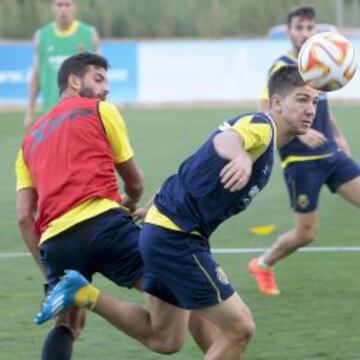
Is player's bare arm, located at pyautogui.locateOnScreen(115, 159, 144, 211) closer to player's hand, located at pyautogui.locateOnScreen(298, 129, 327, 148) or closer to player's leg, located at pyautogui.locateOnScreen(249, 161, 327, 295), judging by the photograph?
player's hand, located at pyautogui.locateOnScreen(298, 129, 327, 148)

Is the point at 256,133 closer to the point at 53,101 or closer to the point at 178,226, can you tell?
the point at 178,226

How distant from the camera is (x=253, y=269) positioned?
984 centimetres

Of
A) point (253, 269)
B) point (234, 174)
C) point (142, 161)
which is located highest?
point (234, 174)

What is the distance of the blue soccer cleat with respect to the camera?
6773mm

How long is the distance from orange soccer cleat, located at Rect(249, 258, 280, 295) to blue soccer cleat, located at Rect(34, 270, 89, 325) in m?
3.04

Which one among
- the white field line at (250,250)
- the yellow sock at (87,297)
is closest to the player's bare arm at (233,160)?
the yellow sock at (87,297)

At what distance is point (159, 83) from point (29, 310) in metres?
21.0

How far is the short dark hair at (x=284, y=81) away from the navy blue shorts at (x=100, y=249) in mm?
1073

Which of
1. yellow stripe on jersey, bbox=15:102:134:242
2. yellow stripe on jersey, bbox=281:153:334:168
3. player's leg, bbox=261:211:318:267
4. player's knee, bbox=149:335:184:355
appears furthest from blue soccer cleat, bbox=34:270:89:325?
yellow stripe on jersey, bbox=281:153:334:168

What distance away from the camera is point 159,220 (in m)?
6.68

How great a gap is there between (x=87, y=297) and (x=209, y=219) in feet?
2.82

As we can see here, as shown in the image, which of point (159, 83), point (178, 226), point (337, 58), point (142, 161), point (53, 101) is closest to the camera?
point (178, 226)

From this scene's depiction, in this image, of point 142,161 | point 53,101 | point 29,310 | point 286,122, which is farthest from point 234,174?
point 142,161

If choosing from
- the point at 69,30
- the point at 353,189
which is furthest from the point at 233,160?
the point at 69,30
